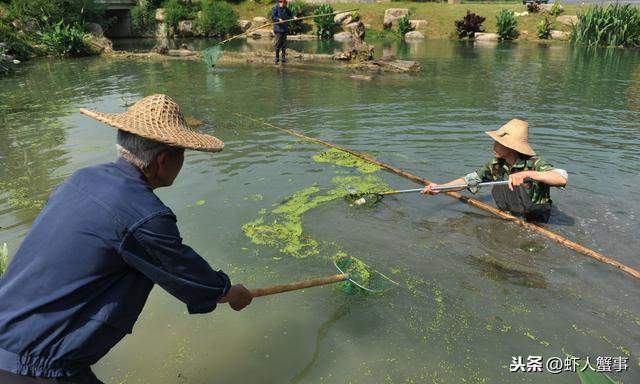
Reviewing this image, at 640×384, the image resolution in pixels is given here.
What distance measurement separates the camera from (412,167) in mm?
6617

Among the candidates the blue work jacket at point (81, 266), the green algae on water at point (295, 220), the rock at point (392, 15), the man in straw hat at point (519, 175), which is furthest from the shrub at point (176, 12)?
the blue work jacket at point (81, 266)

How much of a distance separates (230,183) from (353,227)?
202 centimetres

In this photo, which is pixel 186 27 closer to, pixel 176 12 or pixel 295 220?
pixel 176 12

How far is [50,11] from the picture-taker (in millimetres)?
20594

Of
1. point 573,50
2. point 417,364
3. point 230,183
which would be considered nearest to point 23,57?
point 230,183

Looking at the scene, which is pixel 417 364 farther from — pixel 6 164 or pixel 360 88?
pixel 360 88

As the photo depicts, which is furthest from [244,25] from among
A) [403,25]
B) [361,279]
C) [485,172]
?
[361,279]

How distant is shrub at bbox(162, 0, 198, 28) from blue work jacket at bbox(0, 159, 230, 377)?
102 feet

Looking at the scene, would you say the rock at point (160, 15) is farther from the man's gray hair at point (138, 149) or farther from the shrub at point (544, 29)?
the man's gray hair at point (138, 149)

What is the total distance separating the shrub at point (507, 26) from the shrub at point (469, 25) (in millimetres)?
1164

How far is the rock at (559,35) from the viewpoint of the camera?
23406 millimetres

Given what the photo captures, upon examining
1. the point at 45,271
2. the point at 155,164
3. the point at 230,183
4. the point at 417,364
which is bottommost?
the point at 417,364

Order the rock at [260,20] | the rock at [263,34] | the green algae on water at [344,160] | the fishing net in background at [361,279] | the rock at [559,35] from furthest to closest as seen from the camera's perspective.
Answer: the rock at [260,20] → the rock at [263,34] → the rock at [559,35] → the green algae on water at [344,160] → the fishing net in background at [361,279]

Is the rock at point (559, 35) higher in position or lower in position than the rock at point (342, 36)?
lower
